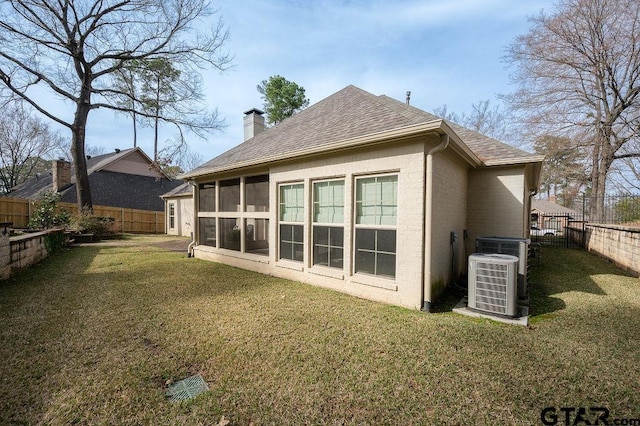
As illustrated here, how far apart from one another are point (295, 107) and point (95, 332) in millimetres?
22588

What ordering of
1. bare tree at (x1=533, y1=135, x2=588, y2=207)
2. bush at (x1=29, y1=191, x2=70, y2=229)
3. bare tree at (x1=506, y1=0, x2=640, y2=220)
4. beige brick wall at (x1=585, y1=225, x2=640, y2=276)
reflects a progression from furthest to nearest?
bare tree at (x1=533, y1=135, x2=588, y2=207) < bare tree at (x1=506, y1=0, x2=640, y2=220) < bush at (x1=29, y1=191, x2=70, y2=229) < beige brick wall at (x1=585, y1=225, x2=640, y2=276)

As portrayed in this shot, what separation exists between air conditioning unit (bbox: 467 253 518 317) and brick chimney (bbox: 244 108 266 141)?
31.7 ft

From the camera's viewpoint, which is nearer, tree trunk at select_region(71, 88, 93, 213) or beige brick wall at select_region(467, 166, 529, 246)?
beige brick wall at select_region(467, 166, 529, 246)

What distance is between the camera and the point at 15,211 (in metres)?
16.6

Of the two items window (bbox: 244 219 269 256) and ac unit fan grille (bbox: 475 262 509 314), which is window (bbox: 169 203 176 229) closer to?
window (bbox: 244 219 269 256)

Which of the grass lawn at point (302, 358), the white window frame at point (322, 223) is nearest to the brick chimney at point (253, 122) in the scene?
the white window frame at point (322, 223)

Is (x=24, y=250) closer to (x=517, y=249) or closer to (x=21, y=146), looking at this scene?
(x=517, y=249)

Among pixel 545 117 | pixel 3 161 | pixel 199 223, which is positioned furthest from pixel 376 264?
pixel 3 161

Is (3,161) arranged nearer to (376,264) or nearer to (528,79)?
(376,264)

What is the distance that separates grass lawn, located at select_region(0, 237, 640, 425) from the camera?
2.27 metres

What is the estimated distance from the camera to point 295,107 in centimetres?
2350

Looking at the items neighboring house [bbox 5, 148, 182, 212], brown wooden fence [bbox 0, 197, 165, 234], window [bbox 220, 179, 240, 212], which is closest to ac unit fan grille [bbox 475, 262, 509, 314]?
window [bbox 220, 179, 240, 212]

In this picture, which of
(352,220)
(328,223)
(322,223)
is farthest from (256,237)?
(352,220)

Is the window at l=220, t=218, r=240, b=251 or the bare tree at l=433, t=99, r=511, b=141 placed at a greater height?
the bare tree at l=433, t=99, r=511, b=141
